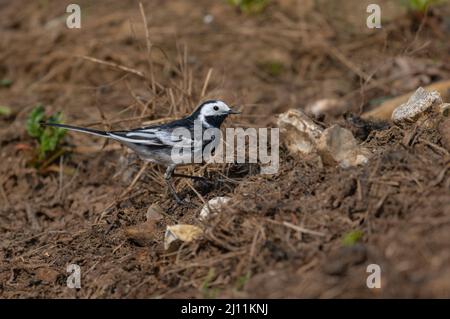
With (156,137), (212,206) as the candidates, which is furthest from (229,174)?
(212,206)

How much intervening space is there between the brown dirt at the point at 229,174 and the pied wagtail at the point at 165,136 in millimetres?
344

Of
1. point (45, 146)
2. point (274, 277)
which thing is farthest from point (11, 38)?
point (274, 277)

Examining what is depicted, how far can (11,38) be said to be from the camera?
10469mm

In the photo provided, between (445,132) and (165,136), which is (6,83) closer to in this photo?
(165,136)

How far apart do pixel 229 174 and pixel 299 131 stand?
786 millimetres

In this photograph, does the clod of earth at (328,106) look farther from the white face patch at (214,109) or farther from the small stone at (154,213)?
the small stone at (154,213)

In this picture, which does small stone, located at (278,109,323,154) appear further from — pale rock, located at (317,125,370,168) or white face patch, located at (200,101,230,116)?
white face patch, located at (200,101,230,116)

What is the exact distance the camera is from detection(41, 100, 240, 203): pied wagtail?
236 inches

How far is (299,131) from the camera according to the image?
5891 millimetres

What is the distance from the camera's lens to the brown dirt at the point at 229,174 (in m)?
4.21

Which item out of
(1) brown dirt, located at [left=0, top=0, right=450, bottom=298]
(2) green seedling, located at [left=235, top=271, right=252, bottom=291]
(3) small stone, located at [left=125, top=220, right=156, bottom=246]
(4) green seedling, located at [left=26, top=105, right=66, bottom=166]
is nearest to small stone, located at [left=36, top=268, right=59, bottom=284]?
(1) brown dirt, located at [left=0, top=0, right=450, bottom=298]

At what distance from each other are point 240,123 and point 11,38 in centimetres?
512

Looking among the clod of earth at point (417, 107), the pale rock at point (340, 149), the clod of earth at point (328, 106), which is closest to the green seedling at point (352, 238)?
the pale rock at point (340, 149)
